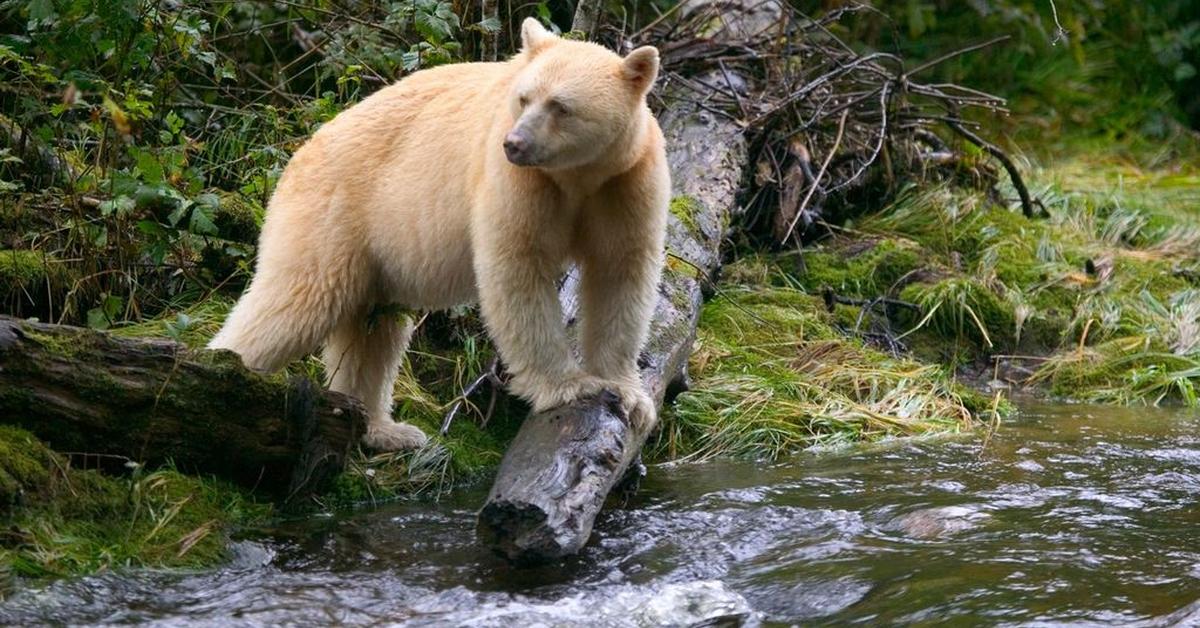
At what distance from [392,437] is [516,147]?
193 cm

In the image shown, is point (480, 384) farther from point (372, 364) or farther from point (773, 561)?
point (773, 561)

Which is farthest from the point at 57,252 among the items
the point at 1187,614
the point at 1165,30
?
the point at 1165,30

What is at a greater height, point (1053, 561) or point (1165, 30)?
A: point (1165, 30)

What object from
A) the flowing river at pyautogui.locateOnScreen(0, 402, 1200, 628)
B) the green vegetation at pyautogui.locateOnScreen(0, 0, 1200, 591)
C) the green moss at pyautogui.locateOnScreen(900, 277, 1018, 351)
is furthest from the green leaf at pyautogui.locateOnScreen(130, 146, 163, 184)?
the green moss at pyautogui.locateOnScreen(900, 277, 1018, 351)

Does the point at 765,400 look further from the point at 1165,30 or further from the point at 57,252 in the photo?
the point at 1165,30

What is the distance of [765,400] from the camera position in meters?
7.29

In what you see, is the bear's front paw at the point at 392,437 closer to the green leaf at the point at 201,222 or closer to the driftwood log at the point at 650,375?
the driftwood log at the point at 650,375

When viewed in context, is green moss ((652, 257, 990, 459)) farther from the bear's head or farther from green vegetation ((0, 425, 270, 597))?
green vegetation ((0, 425, 270, 597))

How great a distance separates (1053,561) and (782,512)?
1184mm

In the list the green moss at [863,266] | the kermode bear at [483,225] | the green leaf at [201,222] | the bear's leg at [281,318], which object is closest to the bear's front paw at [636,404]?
the kermode bear at [483,225]

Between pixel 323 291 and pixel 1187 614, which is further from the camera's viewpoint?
pixel 323 291

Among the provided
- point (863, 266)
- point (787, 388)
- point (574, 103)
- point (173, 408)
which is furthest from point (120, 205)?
point (863, 266)

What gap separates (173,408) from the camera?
520cm

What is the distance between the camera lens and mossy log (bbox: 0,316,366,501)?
191 inches
